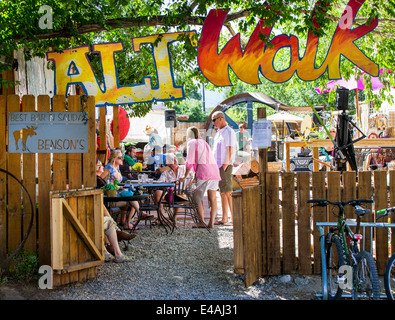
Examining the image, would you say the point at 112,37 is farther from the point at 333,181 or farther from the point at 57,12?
the point at 333,181

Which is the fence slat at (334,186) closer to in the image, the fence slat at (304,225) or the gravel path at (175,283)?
the fence slat at (304,225)

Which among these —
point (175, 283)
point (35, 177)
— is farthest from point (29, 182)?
point (175, 283)

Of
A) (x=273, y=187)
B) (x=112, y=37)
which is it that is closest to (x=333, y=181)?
(x=273, y=187)

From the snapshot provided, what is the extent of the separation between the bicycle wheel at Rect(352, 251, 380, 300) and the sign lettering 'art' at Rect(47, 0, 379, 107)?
10.3 feet

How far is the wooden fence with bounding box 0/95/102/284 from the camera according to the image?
16.9ft

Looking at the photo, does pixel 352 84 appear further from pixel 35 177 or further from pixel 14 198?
pixel 14 198

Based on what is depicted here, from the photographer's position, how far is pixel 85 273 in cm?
523

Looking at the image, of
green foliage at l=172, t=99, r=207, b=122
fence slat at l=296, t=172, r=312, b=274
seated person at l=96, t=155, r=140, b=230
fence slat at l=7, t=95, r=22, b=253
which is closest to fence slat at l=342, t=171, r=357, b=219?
fence slat at l=296, t=172, r=312, b=274

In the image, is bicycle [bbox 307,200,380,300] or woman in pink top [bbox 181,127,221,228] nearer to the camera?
→ bicycle [bbox 307,200,380,300]

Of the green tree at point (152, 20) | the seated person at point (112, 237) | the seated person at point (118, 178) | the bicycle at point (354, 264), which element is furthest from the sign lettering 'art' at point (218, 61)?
the bicycle at point (354, 264)

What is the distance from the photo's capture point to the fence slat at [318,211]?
5164 millimetres

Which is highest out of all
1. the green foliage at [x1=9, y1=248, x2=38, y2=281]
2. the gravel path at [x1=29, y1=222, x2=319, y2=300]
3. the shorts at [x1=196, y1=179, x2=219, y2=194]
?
the shorts at [x1=196, y1=179, x2=219, y2=194]

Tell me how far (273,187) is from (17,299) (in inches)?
121

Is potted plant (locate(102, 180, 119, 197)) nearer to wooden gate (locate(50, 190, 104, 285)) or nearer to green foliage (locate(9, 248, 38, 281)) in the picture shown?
wooden gate (locate(50, 190, 104, 285))
